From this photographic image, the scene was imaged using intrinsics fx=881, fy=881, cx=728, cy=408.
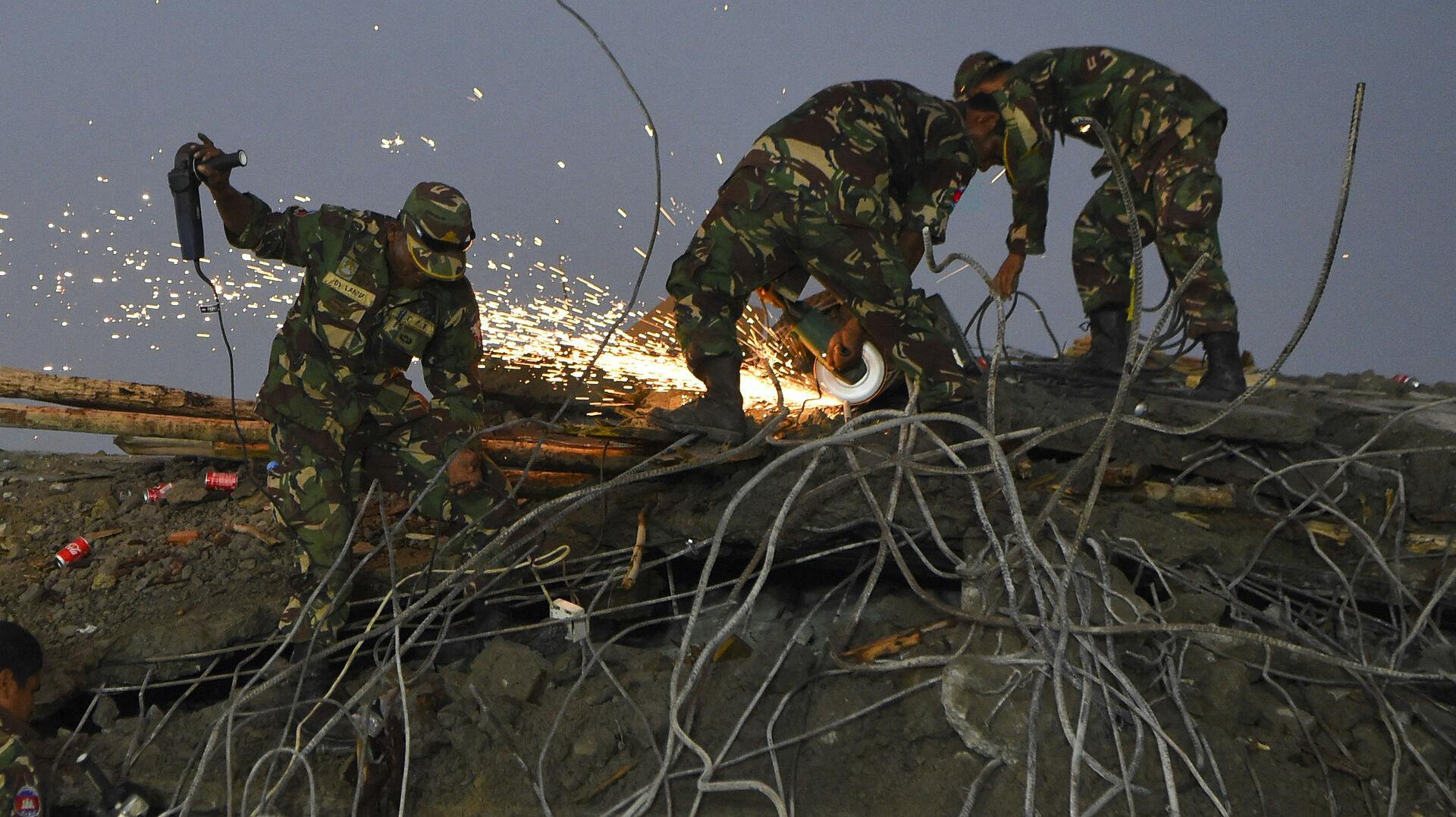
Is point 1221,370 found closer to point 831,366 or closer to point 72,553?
point 831,366

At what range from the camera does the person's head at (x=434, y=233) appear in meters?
3.34

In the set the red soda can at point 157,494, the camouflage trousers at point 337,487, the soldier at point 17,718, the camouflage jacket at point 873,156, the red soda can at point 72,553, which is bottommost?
the soldier at point 17,718

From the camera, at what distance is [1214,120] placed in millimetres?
4465

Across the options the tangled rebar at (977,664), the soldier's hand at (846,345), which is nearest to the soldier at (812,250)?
the soldier's hand at (846,345)

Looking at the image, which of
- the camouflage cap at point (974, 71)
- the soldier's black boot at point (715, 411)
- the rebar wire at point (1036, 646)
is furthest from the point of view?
the camouflage cap at point (974, 71)

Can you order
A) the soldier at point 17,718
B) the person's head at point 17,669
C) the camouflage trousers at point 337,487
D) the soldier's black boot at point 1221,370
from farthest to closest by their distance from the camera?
the soldier's black boot at point 1221,370
the camouflage trousers at point 337,487
the person's head at point 17,669
the soldier at point 17,718

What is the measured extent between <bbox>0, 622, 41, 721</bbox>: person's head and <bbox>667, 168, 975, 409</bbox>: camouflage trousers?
258 cm

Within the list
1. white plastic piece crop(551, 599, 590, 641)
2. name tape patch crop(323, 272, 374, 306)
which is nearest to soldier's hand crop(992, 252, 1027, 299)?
white plastic piece crop(551, 599, 590, 641)

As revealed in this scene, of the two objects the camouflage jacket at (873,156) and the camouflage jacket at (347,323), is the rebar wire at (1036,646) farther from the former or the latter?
the camouflage jacket at (873,156)

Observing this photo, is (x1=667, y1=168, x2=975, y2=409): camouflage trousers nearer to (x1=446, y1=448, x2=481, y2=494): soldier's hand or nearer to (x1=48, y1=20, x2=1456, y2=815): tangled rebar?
(x1=48, y1=20, x2=1456, y2=815): tangled rebar

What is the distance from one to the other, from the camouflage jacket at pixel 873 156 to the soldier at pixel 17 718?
3189mm

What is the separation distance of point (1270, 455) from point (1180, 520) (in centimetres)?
84

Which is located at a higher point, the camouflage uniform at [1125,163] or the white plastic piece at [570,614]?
the camouflage uniform at [1125,163]

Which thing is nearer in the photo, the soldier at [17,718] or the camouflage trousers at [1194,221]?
the soldier at [17,718]
